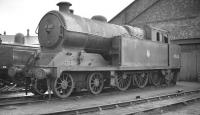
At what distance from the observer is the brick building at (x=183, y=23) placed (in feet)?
52.3

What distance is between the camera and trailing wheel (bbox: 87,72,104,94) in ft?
27.6

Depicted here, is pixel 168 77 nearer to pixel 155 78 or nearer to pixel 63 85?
pixel 155 78

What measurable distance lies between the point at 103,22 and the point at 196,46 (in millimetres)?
8999

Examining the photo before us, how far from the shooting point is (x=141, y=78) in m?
11.0

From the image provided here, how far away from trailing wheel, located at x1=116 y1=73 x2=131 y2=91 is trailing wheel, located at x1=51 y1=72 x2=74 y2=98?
2322 millimetres

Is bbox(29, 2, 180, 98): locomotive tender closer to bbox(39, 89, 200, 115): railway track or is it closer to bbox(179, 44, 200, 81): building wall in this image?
bbox(39, 89, 200, 115): railway track

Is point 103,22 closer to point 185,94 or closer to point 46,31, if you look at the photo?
point 46,31

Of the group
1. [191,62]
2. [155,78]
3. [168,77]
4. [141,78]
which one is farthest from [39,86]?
[191,62]

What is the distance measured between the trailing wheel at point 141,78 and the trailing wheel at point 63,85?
12.2ft

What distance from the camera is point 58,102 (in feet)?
23.7

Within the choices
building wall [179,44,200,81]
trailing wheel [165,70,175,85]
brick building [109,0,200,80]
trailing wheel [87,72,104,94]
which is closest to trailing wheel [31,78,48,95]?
trailing wheel [87,72,104,94]

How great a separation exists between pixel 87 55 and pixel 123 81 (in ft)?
7.73

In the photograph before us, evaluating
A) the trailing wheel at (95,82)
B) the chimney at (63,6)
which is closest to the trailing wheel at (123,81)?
the trailing wheel at (95,82)

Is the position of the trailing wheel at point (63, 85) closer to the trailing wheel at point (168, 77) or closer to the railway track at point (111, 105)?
the railway track at point (111, 105)
